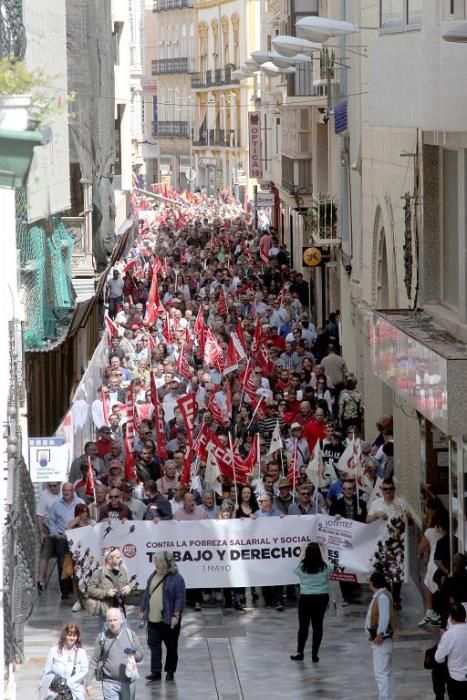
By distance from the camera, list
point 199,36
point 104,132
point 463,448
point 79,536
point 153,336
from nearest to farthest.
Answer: point 463,448 → point 79,536 → point 153,336 → point 104,132 → point 199,36

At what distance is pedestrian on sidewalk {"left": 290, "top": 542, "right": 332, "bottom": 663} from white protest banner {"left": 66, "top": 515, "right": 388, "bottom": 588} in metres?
1.62

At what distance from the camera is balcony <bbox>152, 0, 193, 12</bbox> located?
108 m

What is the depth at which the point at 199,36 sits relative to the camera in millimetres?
→ 104375

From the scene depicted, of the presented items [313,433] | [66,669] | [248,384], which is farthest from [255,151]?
[66,669]

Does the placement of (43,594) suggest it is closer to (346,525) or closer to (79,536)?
(79,536)

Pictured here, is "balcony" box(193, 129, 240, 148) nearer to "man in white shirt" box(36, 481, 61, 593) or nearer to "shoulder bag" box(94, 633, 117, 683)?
"man in white shirt" box(36, 481, 61, 593)

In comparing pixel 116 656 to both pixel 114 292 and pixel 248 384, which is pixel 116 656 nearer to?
pixel 248 384

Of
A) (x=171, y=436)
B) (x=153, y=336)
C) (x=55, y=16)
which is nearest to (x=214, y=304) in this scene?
(x=153, y=336)

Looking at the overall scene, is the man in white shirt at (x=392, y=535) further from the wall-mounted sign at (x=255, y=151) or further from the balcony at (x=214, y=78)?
the balcony at (x=214, y=78)

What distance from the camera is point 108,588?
1608 centimetres

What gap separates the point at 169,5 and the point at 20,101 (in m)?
104

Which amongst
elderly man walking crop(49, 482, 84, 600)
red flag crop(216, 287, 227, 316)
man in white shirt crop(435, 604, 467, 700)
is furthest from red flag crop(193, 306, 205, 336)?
Result: man in white shirt crop(435, 604, 467, 700)

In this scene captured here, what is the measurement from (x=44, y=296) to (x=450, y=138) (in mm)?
10120

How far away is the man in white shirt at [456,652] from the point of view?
14102mm
